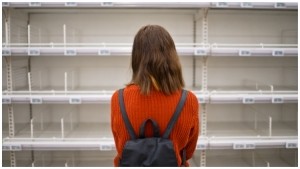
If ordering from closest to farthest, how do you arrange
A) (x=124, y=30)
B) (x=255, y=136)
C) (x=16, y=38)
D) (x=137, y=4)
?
(x=137, y=4) < (x=255, y=136) < (x=16, y=38) < (x=124, y=30)

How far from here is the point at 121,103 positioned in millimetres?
1113

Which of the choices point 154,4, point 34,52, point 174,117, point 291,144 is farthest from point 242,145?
point 34,52

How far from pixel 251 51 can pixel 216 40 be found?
54cm

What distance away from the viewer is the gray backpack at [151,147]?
1111 millimetres

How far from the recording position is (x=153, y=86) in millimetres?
1115

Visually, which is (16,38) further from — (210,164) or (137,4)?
(210,164)

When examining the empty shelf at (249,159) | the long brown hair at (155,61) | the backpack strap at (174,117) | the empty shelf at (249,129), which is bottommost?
the empty shelf at (249,159)

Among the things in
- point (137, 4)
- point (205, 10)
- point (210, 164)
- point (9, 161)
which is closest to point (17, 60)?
point (9, 161)

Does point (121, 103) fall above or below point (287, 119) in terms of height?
above

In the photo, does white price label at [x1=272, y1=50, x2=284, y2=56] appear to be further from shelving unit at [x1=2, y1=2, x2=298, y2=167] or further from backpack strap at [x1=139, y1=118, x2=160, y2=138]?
backpack strap at [x1=139, y1=118, x2=160, y2=138]

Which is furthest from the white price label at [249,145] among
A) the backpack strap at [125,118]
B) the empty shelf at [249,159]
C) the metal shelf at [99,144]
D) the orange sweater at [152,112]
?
the backpack strap at [125,118]

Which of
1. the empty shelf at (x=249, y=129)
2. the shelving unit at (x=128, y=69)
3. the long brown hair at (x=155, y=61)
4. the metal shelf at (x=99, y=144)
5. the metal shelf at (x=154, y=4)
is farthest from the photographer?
the shelving unit at (x=128, y=69)

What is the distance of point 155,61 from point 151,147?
0.27 m

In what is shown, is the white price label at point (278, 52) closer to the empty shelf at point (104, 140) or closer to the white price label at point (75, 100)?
the empty shelf at point (104, 140)
